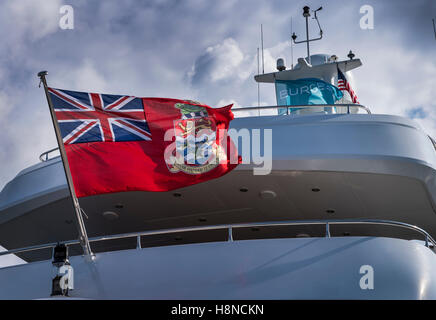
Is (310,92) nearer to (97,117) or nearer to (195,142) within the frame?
(195,142)

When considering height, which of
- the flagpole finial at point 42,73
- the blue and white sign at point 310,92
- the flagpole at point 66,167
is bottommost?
the flagpole at point 66,167

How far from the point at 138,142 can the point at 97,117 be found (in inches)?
25.9

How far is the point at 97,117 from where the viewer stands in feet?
26.6

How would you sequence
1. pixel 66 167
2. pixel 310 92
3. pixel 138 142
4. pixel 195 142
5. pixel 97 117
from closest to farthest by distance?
pixel 66 167 → pixel 97 117 → pixel 138 142 → pixel 195 142 → pixel 310 92

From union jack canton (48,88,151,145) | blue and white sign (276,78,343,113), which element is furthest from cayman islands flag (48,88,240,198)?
blue and white sign (276,78,343,113)

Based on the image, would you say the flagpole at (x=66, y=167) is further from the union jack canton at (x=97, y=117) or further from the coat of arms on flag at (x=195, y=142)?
the coat of arms on flag at (x=195, y=142)

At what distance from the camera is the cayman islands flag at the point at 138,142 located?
789 cm

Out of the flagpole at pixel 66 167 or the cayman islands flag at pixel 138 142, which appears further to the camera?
the cayman islands flag at pixel 138 142

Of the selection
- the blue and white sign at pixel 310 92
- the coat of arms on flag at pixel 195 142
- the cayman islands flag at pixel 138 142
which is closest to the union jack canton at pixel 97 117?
the cayman islands flag at pixel 138 142

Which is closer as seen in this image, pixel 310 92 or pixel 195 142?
pixel 195 142

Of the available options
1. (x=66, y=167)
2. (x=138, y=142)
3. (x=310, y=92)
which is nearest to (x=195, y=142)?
(x=138, y=142)

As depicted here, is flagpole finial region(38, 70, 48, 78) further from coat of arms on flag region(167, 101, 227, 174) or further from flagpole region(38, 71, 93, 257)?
coat of arms on flag region(167, 101, 227, 174)
